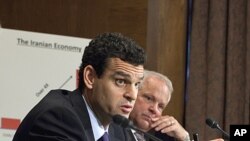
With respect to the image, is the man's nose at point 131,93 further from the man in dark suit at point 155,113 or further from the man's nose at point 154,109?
the man's nose at point 154,109

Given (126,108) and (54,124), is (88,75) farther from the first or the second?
(54,124)

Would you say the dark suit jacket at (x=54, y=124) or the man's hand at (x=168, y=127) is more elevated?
the dark suit jacket at (x=54, y=124)

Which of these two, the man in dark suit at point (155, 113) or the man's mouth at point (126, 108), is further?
the man in dark suit at point (155, 113)

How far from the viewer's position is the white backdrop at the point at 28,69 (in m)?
4.16

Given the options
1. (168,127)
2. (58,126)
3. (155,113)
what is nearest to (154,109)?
(155,113)

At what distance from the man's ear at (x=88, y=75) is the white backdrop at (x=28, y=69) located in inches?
56.3

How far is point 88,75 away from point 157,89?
119 cm

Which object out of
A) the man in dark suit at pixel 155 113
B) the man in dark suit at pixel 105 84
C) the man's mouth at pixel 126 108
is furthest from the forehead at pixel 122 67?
the man in dark suit at pixel 155 113

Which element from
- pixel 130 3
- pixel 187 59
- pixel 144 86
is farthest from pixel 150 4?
pixel 144 86

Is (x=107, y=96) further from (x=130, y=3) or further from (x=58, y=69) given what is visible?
(x=130, y=3)

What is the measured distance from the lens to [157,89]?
3984 millimetres

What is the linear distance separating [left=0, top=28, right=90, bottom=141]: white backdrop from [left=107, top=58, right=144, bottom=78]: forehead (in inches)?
59.9

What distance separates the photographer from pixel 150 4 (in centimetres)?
532

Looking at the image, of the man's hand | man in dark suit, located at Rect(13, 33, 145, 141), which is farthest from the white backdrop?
man in dark suit, located at Rect(13, 33, 145, 141)
